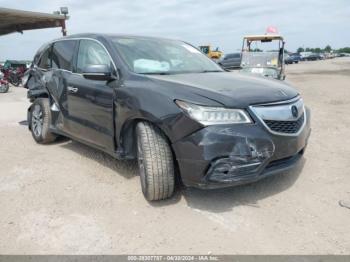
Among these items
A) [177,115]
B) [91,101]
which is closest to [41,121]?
[91,101]

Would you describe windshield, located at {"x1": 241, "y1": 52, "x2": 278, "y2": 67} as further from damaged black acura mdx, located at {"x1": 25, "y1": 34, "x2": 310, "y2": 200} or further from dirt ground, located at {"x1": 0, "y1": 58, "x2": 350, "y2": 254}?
damaged black acura mdx, located at {"x1": 25, "y1": 34, "x2": 310, "y2": 200}

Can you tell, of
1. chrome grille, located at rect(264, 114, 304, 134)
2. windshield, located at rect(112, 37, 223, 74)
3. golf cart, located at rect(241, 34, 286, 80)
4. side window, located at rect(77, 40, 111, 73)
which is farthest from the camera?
golf cart, located at rect(241, 34, 286, 80)

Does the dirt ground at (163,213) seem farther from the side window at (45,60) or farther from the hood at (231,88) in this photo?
the side window at (45,60)

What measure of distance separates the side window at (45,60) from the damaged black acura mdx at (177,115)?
3.87 feet

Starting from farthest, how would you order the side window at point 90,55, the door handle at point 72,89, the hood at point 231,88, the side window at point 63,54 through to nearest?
the side window at point 63,54, the door handle at point 72,89, the side window at point 90,55, the hood at point 231,88

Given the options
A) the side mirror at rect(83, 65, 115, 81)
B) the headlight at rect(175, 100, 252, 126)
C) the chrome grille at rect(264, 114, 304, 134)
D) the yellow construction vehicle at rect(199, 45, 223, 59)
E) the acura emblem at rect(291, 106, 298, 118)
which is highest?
the side mirror at rect(83, 65, 115, 81)

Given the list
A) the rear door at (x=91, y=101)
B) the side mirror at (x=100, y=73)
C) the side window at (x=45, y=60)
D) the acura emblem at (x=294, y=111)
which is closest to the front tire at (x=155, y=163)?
the rear door at (x=91, y=101)

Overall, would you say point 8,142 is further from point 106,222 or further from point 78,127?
point 106,222

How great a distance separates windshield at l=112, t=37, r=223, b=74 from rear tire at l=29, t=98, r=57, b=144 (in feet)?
6.66

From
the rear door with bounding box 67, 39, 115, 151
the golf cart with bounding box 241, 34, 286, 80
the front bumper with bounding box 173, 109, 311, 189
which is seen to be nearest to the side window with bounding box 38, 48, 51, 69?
the rear door with bounding box 67, 39, 115, 151

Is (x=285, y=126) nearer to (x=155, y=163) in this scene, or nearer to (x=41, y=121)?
(x=155, y=163)

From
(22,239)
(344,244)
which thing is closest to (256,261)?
(344,244)

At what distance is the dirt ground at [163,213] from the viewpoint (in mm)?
3123

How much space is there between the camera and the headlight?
11.0 feet
